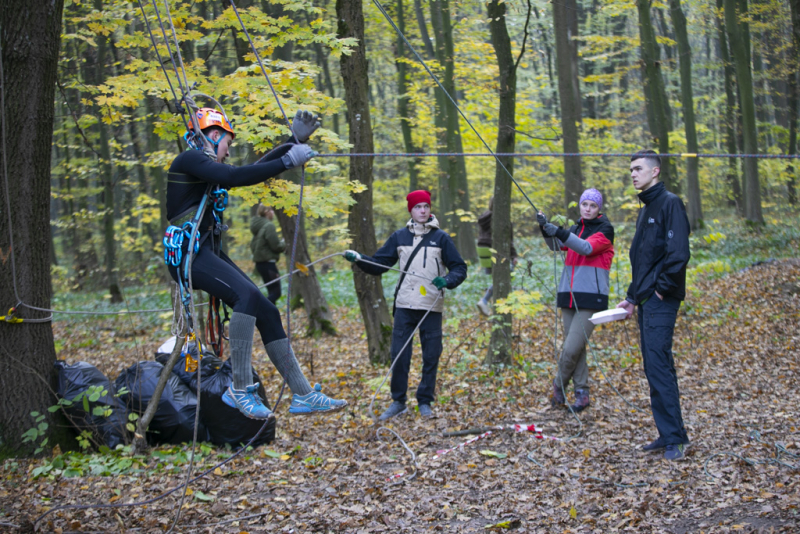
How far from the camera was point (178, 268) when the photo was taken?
388 centimetres

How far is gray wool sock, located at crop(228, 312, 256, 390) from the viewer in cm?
378

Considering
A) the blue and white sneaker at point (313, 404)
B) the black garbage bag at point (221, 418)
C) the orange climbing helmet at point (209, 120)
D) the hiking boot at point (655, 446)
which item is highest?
the orange climbing helmet at point (209, 120)

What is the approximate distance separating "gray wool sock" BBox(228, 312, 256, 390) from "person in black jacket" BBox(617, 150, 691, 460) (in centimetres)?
298

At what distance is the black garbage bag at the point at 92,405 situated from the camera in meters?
4.91

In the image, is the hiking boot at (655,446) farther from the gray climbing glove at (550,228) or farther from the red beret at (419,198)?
the red beret at (419,198)

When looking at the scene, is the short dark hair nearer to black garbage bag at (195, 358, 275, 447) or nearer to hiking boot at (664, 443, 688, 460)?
hiking boot at (664, 443, 688, 460)

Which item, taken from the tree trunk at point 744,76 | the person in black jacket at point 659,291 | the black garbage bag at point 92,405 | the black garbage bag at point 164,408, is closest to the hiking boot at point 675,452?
the person in black jacket at point 659,291

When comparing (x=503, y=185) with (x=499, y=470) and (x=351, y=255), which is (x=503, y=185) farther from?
(x=499, y=470)

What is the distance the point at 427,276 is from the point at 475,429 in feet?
4.94

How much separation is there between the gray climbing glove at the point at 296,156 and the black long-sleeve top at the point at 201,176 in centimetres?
3

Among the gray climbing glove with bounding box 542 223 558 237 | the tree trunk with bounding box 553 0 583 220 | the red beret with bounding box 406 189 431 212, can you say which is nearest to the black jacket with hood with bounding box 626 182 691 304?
the gray climbing glove with bounding box 542 223 558 237

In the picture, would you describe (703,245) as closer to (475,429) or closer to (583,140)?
(583,140)

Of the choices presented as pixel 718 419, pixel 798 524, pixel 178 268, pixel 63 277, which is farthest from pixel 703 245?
pixel 63 277

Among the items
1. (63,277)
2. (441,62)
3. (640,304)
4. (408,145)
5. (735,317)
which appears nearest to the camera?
(640,304)
